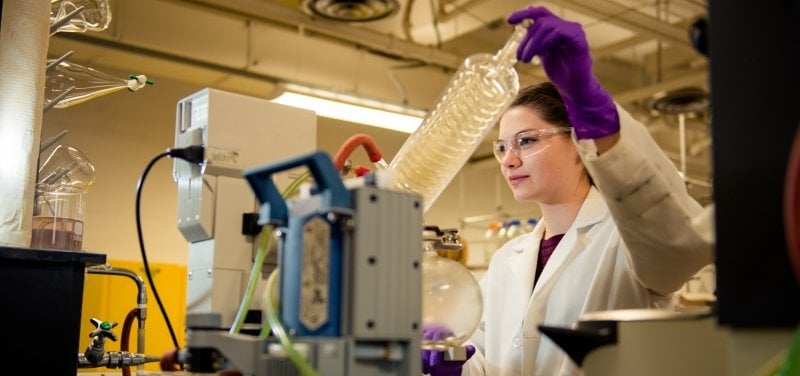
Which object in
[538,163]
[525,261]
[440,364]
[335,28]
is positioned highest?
[335,28]

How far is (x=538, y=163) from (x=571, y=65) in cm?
56

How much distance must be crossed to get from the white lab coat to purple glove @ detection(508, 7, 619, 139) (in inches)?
1.3

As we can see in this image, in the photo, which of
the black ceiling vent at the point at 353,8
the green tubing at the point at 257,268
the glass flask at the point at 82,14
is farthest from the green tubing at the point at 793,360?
the black ceiling vent at the point at 353,8

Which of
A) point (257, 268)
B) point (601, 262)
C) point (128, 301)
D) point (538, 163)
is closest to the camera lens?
point (257, 268)

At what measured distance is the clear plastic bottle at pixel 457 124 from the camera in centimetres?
138

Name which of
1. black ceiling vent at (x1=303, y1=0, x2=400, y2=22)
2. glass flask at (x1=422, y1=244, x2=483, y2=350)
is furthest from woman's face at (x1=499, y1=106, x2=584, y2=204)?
black ceiling vent at (x1=303, y1=0, x2=400, y2=22)

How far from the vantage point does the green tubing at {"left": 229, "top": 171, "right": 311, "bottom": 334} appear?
1.08m

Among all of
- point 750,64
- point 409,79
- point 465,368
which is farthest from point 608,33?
point 750,64

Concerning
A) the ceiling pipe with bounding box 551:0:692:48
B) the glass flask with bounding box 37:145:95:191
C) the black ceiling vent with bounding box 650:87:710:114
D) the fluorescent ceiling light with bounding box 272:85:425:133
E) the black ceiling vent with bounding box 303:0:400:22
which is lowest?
the glass flask with bounding box 37:145:95:191

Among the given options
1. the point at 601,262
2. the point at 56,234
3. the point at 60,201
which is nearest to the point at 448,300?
the point at 601,262

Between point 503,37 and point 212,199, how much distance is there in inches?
194

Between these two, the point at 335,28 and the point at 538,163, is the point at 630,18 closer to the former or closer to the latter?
the point at 335,28

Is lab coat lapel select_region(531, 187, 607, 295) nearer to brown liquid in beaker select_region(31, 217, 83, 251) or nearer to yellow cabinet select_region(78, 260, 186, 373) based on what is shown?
brown liquid in beaker select_region(31, 217, 83, 251)

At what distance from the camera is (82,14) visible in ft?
6.07
